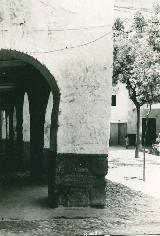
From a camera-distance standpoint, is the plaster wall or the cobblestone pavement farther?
the plaster wall

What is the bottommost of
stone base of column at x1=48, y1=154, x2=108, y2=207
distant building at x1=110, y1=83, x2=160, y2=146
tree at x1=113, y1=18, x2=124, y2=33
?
stone base of column at x1=48, y1=154, x2=108, y2=207

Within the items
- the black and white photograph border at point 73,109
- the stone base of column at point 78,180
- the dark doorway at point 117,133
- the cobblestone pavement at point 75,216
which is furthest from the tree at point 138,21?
the stone base of column at point 78,180

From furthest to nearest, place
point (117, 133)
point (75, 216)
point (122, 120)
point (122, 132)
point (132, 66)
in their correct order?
point (117, 133) → point (122, 132) → point (122, 120) → point (132, 66) → point (75, 216)

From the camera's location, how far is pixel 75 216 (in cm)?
981

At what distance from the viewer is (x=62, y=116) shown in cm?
1060

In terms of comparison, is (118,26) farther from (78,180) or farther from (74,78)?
(78,180)

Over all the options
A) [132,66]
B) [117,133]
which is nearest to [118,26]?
[132,66]

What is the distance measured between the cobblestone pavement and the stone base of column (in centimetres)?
23

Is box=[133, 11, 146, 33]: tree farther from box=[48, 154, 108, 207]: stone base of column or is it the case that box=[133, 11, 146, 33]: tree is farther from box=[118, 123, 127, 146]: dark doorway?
box=[48, 154, 108, 207]: stone base of column

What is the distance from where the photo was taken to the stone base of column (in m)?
10.5

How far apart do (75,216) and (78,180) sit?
990 millimetres

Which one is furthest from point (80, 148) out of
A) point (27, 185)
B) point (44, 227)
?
point (27, 185)

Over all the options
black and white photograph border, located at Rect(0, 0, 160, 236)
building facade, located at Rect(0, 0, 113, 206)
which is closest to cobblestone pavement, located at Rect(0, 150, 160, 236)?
black and white photograph border, located at Rect(0, 0, 160, 236)

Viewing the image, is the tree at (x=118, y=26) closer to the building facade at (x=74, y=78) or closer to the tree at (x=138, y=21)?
the tree at (x=138, y=21)
